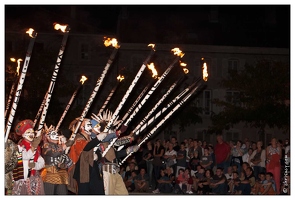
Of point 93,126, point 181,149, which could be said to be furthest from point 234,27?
point 93,126

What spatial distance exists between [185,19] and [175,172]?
83.7 feet

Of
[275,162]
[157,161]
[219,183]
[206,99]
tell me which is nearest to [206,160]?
[157,161]

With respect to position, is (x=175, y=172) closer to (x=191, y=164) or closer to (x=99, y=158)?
(x=191, y=164)

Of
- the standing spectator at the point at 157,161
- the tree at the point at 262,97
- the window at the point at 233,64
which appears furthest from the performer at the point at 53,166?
the window at the point at 233,64

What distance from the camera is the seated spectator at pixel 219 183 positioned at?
750 inches

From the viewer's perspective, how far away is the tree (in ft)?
108

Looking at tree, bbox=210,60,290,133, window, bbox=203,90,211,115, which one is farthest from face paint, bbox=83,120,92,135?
window, bbox=203,90,211,115

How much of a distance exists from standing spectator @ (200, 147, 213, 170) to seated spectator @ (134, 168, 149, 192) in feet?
5.70

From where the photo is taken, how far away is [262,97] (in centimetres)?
3422

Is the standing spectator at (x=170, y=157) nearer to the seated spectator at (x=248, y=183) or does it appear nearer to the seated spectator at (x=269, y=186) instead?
the seated spectator at (x=248, y=183)

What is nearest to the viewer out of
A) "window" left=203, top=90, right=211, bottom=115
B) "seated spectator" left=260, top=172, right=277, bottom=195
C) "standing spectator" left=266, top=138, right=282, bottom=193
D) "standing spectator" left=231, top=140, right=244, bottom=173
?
"seated spectator" left=260, top=172, right=277, bottom=195

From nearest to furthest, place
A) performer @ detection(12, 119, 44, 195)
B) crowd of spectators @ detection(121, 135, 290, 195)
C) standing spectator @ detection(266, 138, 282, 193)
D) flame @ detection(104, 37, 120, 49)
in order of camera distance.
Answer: flame @ detection(104, 37, 120, 49), performer @ detection(12, 119, 44, 195), crowd of spectators @ detection(121, 135, 290, 195), standing spectator @ detection(266, 138, 282, 193)

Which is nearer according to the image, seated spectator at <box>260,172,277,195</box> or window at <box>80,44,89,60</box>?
seated spectator at <box>260,172,277,195</box>

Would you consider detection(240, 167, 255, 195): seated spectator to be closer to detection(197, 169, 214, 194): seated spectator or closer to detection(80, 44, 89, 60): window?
detection(197, 169, 214, 194): seated spectator
